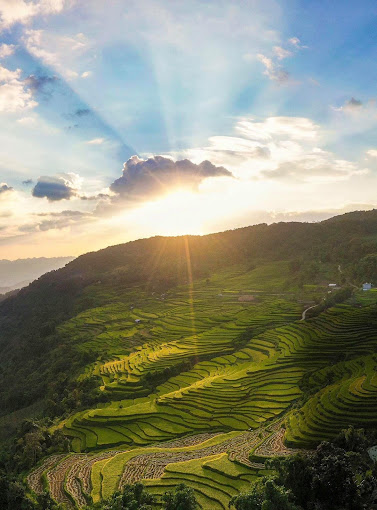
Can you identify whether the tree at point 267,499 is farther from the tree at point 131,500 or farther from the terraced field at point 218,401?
the tree at point 131,500

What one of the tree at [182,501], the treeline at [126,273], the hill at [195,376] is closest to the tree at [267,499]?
the tree at [182,501]

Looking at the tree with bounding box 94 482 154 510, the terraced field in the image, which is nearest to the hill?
the terraced field

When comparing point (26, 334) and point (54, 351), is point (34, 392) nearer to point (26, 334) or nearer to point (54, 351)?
point (54, 351)

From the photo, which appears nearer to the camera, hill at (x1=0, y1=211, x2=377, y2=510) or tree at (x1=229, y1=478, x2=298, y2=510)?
tree at (x1=229, y1=478, x2=298, y2=510)

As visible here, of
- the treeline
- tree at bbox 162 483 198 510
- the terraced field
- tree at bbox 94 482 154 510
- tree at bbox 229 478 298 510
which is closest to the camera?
tree at bbox 229 478 298 510

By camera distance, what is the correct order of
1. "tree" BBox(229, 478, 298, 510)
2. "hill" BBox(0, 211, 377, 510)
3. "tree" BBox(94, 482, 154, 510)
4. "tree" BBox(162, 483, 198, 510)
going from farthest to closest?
"hill" BBox(0, 211, 377, 510), "tree" BBox(94, 482, 154, 510), "tree" BBox(162, 483, 198, 510), "tree" BBox(229, 478, 298, 510)

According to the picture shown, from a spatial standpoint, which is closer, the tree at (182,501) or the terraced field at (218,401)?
the tree at (182,501)

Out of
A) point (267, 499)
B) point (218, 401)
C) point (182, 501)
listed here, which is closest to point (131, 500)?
point (182, 501)

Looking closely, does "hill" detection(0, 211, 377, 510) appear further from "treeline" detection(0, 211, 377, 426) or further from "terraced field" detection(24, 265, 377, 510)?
"treeline" detection(0, 211, 377, 426)
